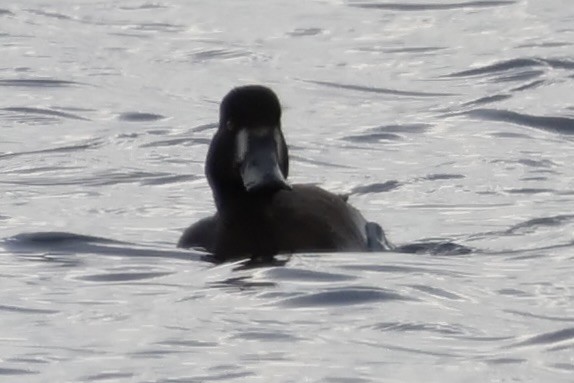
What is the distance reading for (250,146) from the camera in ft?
41.7

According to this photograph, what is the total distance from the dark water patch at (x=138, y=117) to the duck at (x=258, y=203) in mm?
6217

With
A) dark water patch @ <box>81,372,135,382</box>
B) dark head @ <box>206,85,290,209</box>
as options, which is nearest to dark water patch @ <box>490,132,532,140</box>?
dark head @ <box>206,85,290,209</box>

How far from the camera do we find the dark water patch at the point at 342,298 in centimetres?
1133

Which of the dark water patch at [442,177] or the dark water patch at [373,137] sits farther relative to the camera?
the dark water patch at [373,137]

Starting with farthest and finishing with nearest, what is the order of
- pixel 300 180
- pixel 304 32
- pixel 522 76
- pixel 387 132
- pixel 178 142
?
pixel 304 32
pixel 522 76
pixel 387 132
pixel 178 142
pixel 300 180

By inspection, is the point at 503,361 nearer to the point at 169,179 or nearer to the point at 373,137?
the point at 169,179

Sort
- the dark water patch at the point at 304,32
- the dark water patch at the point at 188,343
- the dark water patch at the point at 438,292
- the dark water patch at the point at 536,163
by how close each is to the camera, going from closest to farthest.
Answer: the dark water patch at the point at 188,343 < the dark water patch at the point at 438,292 < the dark water patch at the point at 536,163 < the dark water patch at the point at 304,32

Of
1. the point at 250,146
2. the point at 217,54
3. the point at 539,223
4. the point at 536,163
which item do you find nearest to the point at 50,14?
the point at 217,54

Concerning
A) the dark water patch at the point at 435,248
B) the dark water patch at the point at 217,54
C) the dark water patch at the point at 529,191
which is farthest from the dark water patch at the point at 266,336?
the dark water patch at the point at 217,54

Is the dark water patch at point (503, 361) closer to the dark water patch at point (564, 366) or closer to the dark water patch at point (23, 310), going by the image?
the dark water patch at point (564, 366)

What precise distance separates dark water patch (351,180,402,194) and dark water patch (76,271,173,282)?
11.5 feet

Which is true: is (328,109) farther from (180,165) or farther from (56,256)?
(56,256)

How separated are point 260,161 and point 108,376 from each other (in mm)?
3149

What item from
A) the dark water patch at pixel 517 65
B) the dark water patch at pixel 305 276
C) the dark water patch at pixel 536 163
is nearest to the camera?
the dark water patch at pixel 305 276
